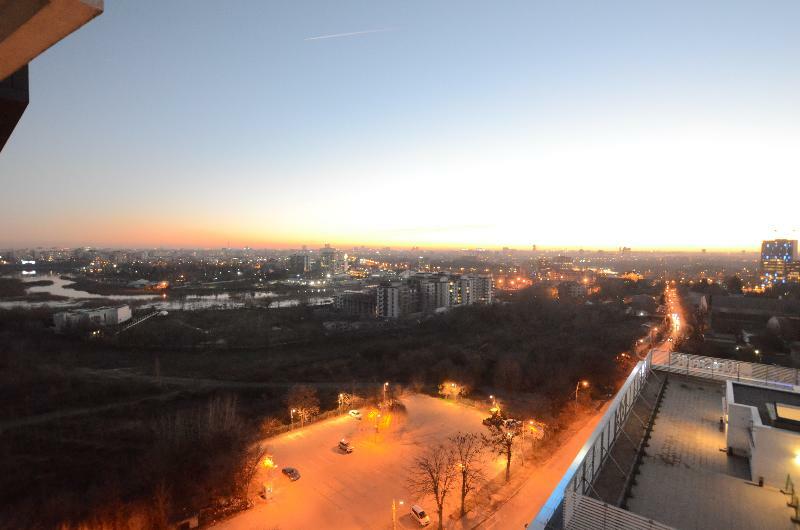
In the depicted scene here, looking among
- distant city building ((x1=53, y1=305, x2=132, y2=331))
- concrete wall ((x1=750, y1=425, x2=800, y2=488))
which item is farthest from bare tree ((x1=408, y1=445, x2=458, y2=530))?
distant city building ((x1=53, y1=305, x2=132, y2=331))

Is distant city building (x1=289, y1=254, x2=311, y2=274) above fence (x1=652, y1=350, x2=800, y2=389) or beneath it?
beneath

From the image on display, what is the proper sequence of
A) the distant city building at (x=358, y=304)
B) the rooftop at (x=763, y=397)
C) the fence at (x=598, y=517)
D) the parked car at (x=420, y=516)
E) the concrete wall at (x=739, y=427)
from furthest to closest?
the distant city building at (x=358, y=304) < the parked car at (x=420, y=516) < the rooftop at (x=763, y=397) < the concrete wall at (x=739, y=427) < the fence at (x=598, y=517)

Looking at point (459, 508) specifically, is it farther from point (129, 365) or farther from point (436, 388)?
point (129, 365)

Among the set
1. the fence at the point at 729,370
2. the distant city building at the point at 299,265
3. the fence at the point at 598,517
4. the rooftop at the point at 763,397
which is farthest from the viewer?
the distant city building at the point at 299,265

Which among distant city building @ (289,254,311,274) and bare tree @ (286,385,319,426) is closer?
bare tree @ (286,385,319,426)

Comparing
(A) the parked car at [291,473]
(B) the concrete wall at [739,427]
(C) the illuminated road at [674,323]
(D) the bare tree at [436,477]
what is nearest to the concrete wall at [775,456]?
(B) the concrete wall at [739,427]

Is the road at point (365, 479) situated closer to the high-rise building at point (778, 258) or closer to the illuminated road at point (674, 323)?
the illuminated road at point (674, 323)

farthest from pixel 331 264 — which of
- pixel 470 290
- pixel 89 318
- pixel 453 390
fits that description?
pixel 453 390

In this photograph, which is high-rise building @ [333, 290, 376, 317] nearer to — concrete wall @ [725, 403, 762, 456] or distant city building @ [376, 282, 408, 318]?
distant city building @ [376, 282, 408, 318]
